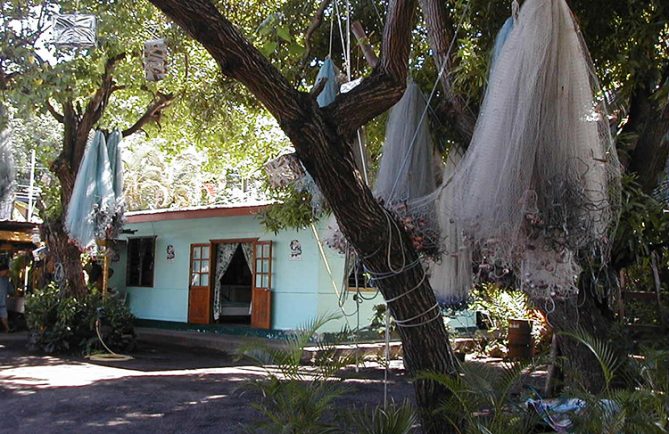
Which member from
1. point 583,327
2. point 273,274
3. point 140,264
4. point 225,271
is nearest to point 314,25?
point 583,327

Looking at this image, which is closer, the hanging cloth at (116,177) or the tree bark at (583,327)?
the tree bark at (583,327)

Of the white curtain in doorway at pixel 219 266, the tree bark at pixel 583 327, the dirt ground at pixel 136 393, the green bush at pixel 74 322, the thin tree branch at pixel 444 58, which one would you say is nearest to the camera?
the tree bark at pixel 583 327

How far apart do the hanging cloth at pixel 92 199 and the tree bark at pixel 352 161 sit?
263 inches

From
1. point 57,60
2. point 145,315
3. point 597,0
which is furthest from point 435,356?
point 145,315

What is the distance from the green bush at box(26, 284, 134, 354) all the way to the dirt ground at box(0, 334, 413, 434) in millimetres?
405

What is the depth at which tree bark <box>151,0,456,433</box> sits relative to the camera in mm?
4512

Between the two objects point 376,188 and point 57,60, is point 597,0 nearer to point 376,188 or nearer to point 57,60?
point 376,188

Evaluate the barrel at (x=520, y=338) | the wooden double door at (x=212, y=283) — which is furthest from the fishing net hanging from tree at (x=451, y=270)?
the wooden double door at (x=212, y=283)

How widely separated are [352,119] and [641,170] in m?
2.74

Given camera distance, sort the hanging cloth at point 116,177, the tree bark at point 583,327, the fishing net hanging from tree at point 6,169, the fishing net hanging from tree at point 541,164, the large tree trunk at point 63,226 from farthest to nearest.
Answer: the fishing net hanging from tree at point 6,169
the large tree trunk at point 63,226
the hanging cloth at point 116,177
the tree bark at point 583,327
the fishing net hanging from tree at point 541,164

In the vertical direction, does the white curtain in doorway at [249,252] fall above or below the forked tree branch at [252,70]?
below

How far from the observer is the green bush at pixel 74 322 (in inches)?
457

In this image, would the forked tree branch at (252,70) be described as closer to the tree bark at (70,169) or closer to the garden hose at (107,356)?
the garden hose at (107,356)

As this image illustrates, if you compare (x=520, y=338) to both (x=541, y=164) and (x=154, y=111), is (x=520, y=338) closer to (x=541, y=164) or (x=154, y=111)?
(x=154, y=111)
